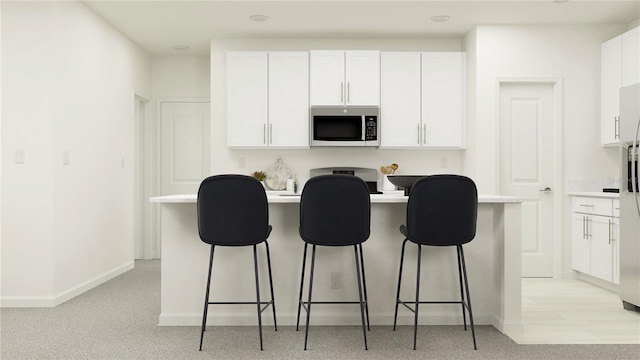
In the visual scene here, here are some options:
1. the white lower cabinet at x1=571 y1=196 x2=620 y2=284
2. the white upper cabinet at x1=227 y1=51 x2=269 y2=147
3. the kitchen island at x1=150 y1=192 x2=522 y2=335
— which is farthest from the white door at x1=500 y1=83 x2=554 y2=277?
the white upper cabinet at x1=227 y1=51 x2=269 y2=147

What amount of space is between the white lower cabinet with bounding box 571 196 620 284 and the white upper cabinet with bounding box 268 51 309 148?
2894 millimetres

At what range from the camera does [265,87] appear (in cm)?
561

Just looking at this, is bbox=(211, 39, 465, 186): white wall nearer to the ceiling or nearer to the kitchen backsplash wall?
the ceiling

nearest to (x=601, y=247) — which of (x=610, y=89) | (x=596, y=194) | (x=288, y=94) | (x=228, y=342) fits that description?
(x=596, y=194)

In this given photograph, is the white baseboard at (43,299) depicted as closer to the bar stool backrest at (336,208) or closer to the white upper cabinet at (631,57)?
the bar stool backrest at (336,208)

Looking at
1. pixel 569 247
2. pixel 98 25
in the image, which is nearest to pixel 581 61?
pixel 569 247

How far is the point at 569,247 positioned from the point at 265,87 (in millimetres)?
3599

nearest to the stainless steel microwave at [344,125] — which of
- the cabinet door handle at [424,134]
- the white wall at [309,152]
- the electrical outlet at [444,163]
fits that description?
the white wall at [309,152]

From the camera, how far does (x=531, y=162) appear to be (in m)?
5.44

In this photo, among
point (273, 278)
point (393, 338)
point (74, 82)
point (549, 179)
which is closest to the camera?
point (393, 338)

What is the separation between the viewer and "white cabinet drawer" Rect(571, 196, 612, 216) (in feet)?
15.2

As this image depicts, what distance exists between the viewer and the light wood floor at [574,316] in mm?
Answer: 3328

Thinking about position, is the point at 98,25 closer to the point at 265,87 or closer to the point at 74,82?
the point at 74,82

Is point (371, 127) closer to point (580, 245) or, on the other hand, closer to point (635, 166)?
point (580, 245)
